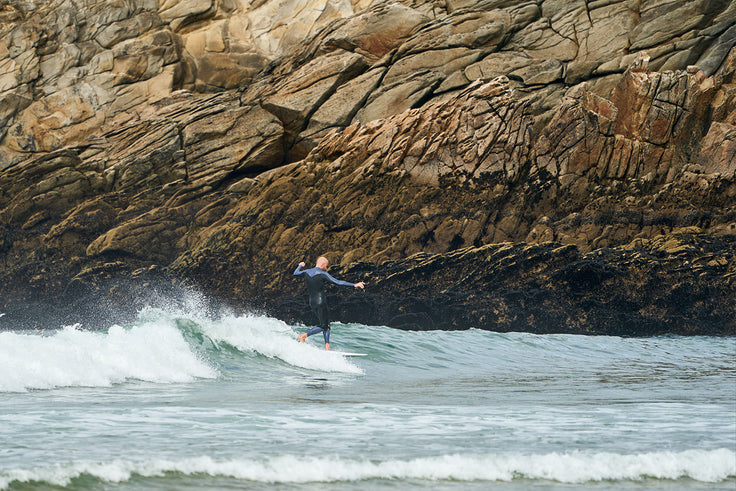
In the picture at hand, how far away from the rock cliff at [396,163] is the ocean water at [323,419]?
8110 millimetres

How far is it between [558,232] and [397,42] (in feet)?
32.5

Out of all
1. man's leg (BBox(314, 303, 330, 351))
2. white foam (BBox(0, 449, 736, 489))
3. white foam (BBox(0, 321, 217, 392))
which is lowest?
man's leg (BBox(314, 303, 330, 351))

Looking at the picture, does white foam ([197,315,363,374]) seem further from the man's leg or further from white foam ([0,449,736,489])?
white foam ([0,449,736,489])

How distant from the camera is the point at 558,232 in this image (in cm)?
2038

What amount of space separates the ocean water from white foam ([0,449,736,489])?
12 mm

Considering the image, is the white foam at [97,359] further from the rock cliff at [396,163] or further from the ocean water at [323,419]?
the rock cliff at [396,163]

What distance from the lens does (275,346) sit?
11578 mm

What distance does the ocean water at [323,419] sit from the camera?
4.34 metres

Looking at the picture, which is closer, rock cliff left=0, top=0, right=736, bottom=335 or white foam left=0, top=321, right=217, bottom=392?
white foam left=0, top=321, right=217, bottom=392

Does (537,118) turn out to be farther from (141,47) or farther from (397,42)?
(141,47)

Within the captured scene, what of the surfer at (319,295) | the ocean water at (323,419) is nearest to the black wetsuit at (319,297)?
the surfer at (319,295)

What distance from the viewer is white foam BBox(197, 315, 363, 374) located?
439 inches

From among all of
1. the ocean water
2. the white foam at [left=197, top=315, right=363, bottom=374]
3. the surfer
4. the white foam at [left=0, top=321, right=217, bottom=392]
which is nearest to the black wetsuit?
the surfer

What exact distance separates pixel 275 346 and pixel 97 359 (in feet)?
10.6
